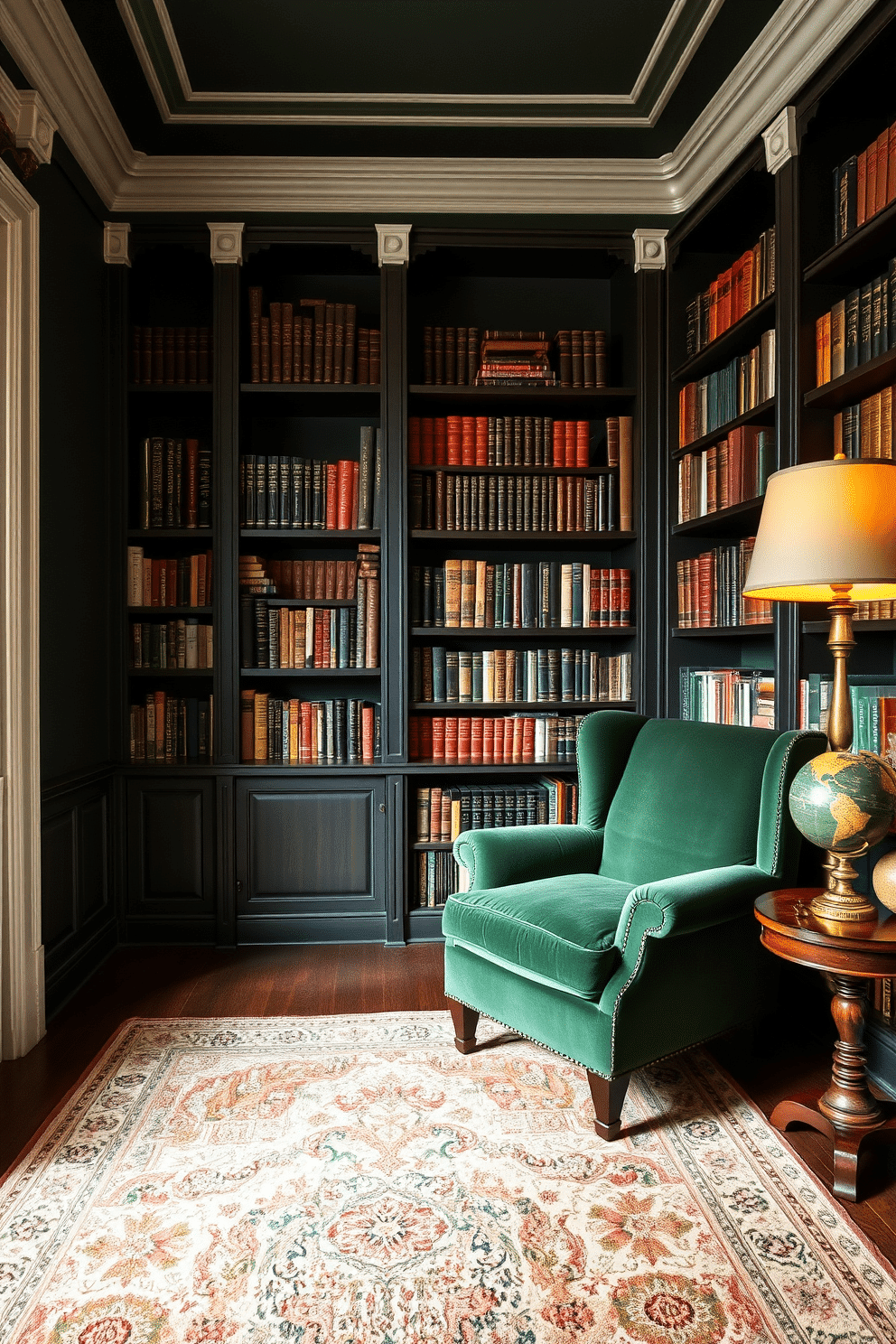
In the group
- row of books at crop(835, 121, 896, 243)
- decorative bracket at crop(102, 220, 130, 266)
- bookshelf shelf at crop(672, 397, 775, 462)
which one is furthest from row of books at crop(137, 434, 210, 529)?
row of books at crop(835, 121, 896, 243)

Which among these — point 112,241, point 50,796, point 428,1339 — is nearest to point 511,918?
point 428,1339

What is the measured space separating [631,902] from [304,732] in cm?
175

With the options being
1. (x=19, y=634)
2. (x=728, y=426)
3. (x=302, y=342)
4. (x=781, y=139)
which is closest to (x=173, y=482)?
(x=302, y=342)

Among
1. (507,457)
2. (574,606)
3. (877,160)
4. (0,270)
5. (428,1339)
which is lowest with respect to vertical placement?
(428,1339)

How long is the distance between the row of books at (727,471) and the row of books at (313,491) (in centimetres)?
122

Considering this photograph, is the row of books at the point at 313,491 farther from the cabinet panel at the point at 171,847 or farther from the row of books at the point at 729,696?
the row of books at the point at 729,696

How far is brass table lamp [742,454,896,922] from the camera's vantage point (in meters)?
1.77

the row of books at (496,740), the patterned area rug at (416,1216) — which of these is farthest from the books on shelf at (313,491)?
the patterned area rug at (416,1216)

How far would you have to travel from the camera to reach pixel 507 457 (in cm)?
341

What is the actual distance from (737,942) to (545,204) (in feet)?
9.37

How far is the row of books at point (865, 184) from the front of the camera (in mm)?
2166

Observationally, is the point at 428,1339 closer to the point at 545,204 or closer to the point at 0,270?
the point at 0,270

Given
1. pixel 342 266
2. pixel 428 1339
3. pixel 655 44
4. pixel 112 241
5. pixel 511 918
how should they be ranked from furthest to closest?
pixel 342 266
pixel 112 241
pixel 655 44
pixel 511 918
pixel 428 1339

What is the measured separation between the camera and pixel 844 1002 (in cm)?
190
